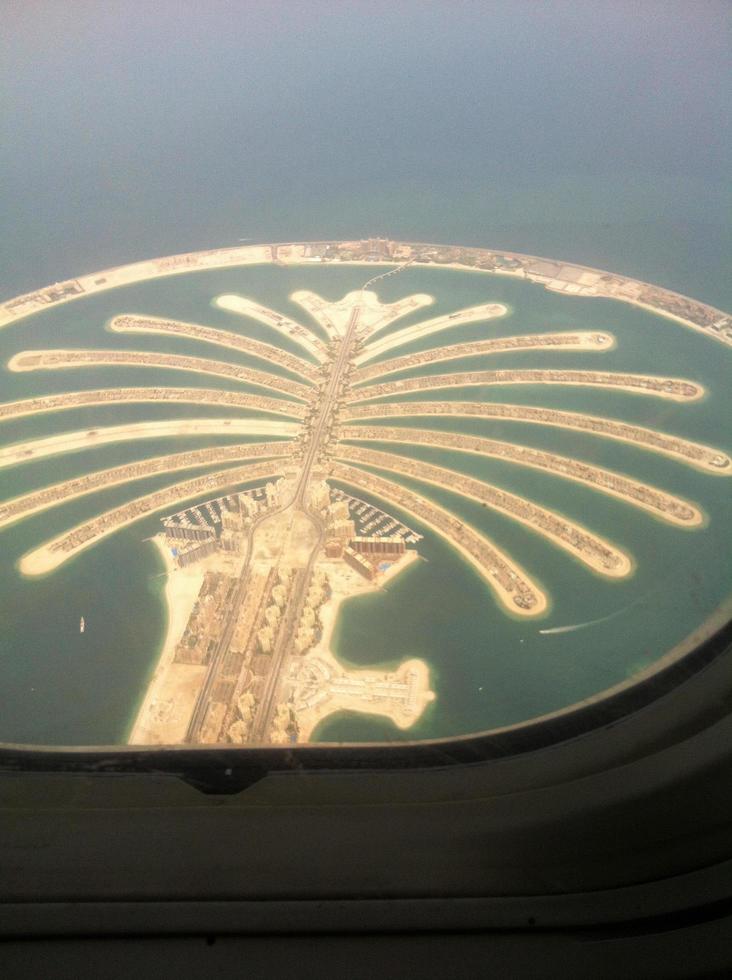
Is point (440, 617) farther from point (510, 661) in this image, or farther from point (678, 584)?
point (678, 584)

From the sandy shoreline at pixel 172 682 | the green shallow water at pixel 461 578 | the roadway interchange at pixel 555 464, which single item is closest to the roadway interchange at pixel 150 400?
the green shallow water at pixel 461 578

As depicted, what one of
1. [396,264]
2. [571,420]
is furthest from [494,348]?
[396,264]

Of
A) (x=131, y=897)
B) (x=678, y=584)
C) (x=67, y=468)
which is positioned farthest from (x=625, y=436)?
(x=131, y=897)

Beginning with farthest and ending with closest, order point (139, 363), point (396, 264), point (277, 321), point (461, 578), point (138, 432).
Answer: point (396, 264) < point (277, 321) < point (139, 363) < point (138, 432) < point (461, 578)

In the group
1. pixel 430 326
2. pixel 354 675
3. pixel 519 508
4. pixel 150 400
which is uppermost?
pixel 430 326

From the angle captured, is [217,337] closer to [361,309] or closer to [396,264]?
[361,309]

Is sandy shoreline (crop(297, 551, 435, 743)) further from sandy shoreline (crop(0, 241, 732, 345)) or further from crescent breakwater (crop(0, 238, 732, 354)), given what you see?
sandy shoreline (crop(0, 241, 732, 345))

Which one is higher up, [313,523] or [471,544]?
[471,544]
